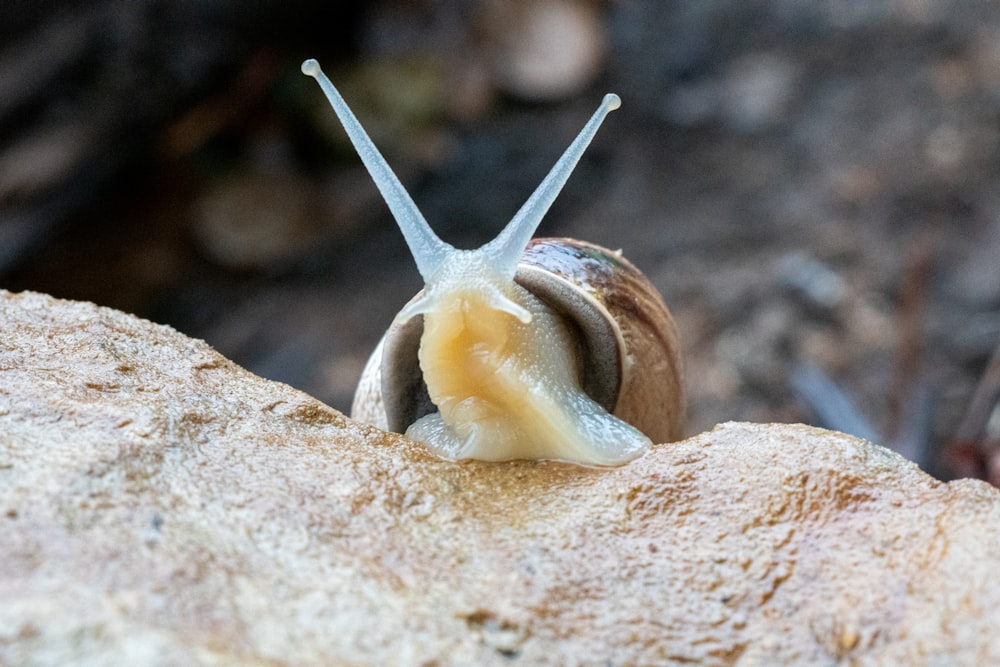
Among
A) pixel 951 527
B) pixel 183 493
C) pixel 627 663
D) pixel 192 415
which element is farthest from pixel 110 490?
pixel 951 527

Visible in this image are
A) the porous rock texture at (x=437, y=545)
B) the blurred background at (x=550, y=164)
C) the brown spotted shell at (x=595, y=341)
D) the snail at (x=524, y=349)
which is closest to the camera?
the porous rock texture at (x=437, y=545)

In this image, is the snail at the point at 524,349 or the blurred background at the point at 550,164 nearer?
the snail at the point at 524,349

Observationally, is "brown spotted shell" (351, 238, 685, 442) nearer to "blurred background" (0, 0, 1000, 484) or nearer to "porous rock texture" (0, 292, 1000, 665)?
"porous rock texture" (0, 292, 1000, 665)

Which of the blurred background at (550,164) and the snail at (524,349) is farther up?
the blurred background at (550,164)

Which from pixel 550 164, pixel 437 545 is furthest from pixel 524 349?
pixel 550 164

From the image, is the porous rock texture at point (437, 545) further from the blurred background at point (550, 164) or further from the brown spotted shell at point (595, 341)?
the blurred background at point (550, 164)

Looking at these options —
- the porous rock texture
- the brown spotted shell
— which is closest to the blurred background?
the brown spotted shell

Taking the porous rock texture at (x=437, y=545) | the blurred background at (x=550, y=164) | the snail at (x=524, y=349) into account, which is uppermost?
the blurred background at (x=550, y=164)

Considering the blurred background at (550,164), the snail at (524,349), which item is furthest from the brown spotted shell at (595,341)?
the blurred background at (550,164)

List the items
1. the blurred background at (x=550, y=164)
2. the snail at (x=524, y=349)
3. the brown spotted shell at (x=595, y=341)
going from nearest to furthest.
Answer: the snail at (x=524, y=349)
the brown spotted shell at (x=595, y=341)
the blurred background at (x=550, y=164)
